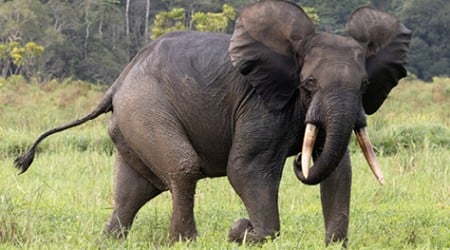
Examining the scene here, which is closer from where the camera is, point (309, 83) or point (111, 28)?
point (309, 83)

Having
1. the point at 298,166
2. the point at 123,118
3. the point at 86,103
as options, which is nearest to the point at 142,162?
the point at 123,118

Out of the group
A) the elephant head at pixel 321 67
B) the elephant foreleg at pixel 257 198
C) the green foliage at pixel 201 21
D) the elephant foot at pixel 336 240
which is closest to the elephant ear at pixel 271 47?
the elephant head at pixel 321 67

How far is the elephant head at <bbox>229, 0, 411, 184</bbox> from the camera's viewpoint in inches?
200

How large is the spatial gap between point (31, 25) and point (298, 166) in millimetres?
31151

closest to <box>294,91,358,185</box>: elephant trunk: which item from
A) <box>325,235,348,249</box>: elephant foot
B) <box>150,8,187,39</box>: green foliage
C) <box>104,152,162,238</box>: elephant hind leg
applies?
<box>325,235,348,249</box>: elephant foot

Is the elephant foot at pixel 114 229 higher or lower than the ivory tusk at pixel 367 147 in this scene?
lower

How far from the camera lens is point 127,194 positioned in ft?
20.9

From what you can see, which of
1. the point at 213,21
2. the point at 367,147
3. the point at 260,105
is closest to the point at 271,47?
the point at 260,105

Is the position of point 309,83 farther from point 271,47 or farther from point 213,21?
point 213,21

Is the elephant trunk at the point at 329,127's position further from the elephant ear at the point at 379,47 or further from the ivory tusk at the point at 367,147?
the elephant ear at the point at 379,47

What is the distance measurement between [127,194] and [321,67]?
5.68 ft

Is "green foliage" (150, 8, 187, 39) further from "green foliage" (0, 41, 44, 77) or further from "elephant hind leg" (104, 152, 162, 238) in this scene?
"elephant hind leg" (104, 152, 162, 238)

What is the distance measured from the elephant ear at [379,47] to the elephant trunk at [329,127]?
578mm

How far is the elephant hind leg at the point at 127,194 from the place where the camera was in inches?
251
